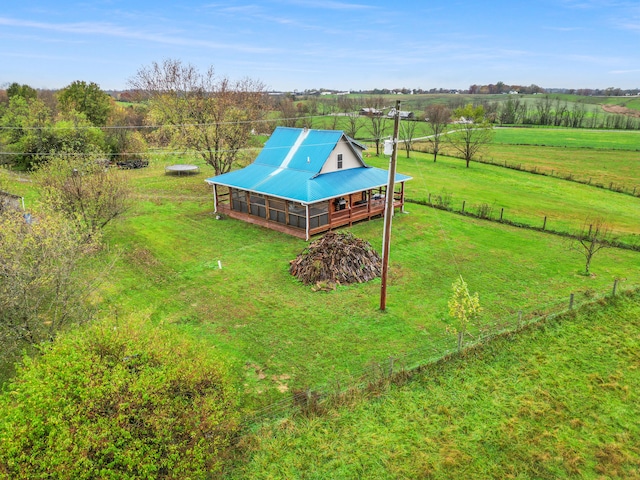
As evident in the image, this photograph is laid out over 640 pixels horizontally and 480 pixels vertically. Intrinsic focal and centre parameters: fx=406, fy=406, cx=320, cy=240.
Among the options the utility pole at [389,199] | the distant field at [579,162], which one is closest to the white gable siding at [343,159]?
the utility pole at [389,199]

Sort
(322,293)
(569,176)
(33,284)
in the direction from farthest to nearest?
(569,176)
(322,293)
(33,284)

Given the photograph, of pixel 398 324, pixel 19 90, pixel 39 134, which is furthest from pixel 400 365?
pixel 19 90

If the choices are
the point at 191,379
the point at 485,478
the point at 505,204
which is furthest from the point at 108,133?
the point at 485,478

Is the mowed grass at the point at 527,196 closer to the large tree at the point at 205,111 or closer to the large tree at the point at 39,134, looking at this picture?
the large tree at the point at 205,111

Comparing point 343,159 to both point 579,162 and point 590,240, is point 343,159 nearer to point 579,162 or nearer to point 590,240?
point 590,240

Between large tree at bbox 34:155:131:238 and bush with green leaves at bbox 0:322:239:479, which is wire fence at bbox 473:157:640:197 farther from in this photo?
bush with green leaves at bbox 0:322:239:479

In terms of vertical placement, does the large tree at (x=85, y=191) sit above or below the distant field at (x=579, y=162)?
above
